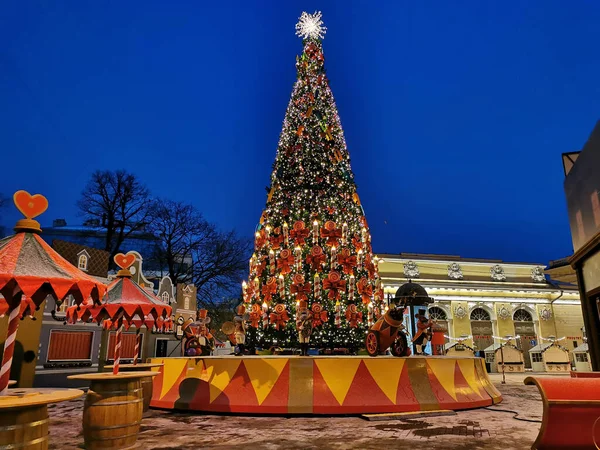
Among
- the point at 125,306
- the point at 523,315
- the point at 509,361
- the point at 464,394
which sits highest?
the point at 523,315

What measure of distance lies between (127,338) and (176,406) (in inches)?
608

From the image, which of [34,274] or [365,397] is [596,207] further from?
[34,274]

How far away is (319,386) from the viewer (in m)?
8.07

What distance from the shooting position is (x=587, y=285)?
1200 cm

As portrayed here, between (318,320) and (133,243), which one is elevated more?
(133,243)

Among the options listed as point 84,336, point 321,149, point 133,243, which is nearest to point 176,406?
point 321,149

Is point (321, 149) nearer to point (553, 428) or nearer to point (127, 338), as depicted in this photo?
point (553, 428)

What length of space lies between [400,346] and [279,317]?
466cm

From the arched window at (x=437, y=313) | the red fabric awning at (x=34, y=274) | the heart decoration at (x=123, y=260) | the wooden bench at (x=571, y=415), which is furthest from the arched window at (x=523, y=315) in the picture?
the red fabric awning at (x=34, y=274)

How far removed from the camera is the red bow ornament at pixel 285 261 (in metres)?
13.2

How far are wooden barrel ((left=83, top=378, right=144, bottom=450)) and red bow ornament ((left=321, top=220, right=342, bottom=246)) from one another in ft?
27.6

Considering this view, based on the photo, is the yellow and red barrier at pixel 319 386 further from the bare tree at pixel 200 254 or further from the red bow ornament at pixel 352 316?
the bare tree at pixel 200 254

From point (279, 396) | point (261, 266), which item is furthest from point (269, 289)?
point (279, 396)

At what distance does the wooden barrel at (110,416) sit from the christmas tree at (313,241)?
299 inches
